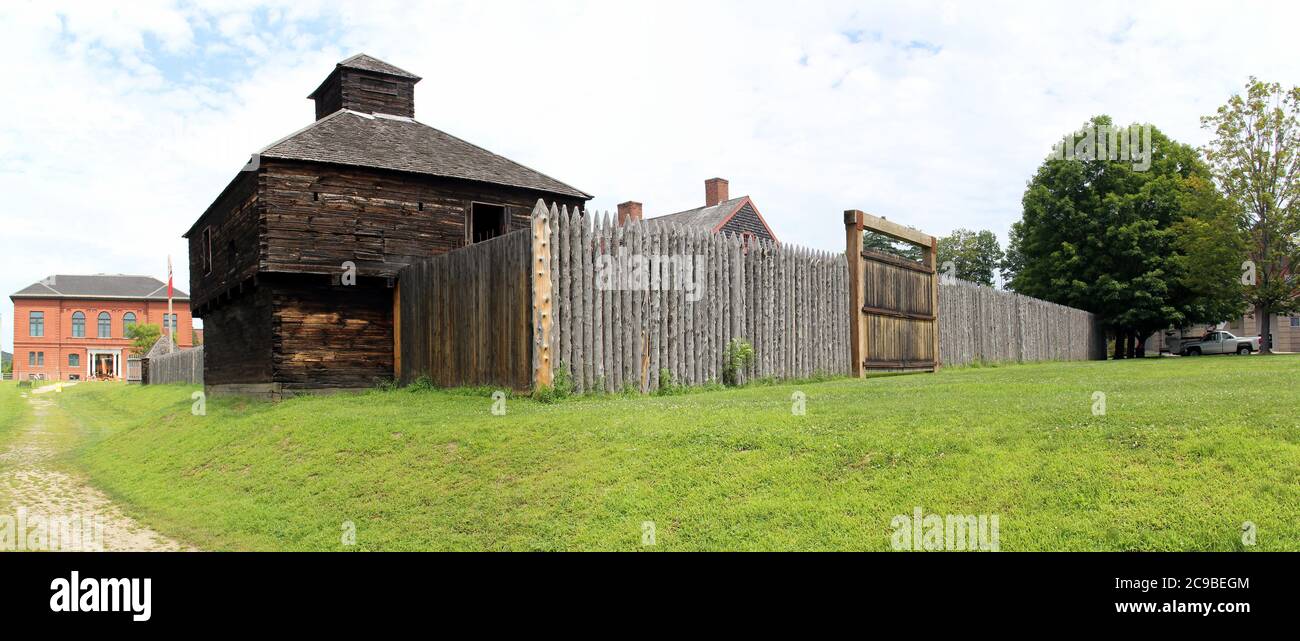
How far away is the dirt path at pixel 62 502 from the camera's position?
8547 millimetres

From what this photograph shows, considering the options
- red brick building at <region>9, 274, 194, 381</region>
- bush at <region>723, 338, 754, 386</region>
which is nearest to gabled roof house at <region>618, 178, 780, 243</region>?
bush at <region>723, 338, 754, 386</region>

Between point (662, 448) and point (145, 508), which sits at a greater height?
point (662, 448)

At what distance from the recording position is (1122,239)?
34969 mm

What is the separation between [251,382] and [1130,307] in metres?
33.0

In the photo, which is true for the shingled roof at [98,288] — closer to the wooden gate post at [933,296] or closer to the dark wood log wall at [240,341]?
the dark wood log wall at [240,341]

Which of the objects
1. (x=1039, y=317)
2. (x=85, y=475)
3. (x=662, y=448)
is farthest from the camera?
(x=1039, y=317)

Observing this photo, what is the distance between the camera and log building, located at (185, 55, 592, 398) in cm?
1742

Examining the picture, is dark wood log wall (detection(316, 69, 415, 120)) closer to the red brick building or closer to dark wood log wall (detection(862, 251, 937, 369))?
dark wood log wall (detection(862, 251, 937, 369))
